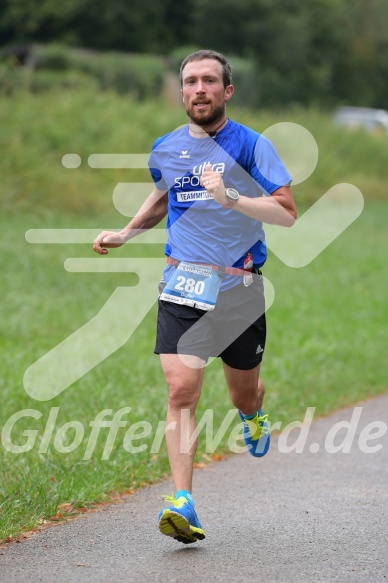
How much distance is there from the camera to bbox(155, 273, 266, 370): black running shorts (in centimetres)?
582

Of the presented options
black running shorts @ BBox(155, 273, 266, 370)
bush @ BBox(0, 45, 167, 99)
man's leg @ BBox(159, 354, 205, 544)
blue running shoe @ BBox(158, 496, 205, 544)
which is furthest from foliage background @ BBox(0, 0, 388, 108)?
blue running shoe @ BBox(158, 496, 205, 544)

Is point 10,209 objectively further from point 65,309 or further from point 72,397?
point 72,397

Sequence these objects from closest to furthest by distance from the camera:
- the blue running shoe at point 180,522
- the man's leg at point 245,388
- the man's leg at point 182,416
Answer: the blue running shoe at point 180,522 < the man's leg at point 182,416 < the man's leg at point 245,388

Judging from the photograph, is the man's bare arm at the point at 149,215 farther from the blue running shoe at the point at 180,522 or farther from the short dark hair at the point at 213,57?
the blue running shoe at the point at 180,522

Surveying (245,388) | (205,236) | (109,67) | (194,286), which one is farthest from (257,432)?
(109,67)

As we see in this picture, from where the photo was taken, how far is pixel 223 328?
19.7 feet

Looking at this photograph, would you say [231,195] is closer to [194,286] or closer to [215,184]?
[215,184]

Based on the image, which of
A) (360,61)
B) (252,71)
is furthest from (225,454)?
(360,61)

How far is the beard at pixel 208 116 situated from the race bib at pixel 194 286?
678mm

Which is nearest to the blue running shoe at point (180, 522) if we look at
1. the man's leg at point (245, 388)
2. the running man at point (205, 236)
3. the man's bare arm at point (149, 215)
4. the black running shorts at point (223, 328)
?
the running man at point (205, 236)

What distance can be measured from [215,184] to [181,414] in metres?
1.10

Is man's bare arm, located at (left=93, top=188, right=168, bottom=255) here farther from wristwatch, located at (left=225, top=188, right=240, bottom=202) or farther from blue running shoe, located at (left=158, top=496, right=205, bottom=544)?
blue running shoe, located at (left=158, top=496, right=205, bottom=544)

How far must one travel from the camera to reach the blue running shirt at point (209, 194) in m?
5.82

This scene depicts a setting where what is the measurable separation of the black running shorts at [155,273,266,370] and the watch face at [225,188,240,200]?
0.57m
